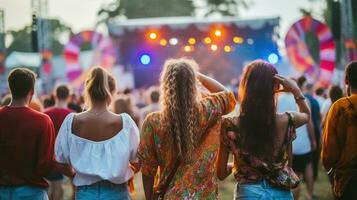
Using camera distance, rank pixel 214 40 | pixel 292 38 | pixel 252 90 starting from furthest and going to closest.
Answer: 1. pixel 214 40
2. pixel 292 38
3. pixel 252 90

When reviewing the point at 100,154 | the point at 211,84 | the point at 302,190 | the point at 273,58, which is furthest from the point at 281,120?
the point at 273,58

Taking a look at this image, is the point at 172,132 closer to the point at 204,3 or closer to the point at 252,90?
the point at 252,90

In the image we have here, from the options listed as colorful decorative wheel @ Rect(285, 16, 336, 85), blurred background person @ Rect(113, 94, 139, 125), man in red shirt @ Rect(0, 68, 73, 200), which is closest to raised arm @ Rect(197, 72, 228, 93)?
man in red shirt @ Rect(0, 68, 73, 200)

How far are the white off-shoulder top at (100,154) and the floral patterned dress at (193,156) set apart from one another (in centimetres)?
30

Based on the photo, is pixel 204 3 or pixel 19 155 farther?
pixel 204 3

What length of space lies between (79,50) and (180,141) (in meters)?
14.8

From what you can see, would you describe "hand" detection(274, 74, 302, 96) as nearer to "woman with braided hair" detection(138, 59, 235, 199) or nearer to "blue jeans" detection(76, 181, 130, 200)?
"woman with braided hair" detection(138, 59, 235, 199)

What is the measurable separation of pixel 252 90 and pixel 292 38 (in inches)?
488

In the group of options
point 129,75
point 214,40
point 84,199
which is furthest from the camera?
point 129,75

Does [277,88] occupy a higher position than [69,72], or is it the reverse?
[277,88]

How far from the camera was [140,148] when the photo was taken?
4641 mm

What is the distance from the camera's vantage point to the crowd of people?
4449mm

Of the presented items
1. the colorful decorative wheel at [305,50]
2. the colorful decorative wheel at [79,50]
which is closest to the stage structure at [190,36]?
the colorful decorative wheel at [79,50]

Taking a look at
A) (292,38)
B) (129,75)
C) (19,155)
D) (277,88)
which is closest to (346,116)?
(277,88)
